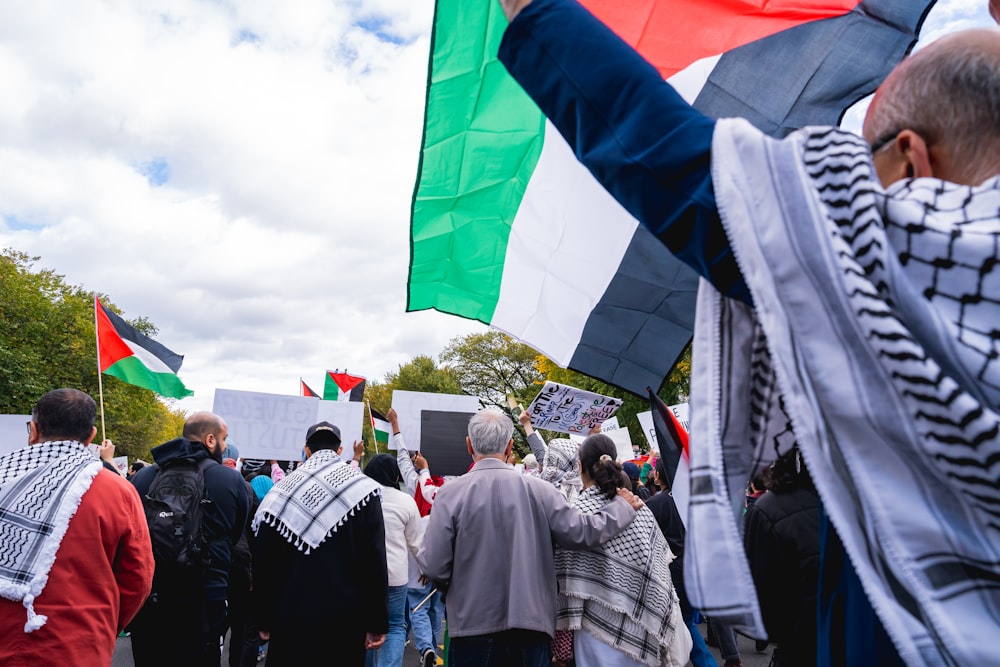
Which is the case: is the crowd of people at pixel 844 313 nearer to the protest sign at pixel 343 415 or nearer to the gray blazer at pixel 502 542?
the gray blazer at pixel 502 542

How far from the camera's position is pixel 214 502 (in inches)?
203

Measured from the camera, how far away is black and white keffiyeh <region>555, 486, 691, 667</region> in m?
4.57

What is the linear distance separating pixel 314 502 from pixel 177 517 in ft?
3.12

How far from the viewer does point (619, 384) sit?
2.82m

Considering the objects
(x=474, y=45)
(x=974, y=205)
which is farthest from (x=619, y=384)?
(x=974, y=205)

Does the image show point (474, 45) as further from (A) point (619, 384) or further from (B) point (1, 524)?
(B) point (1, 524)

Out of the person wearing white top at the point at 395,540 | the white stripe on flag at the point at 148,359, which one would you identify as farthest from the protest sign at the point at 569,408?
the white stripe on flag at the point at 148,359

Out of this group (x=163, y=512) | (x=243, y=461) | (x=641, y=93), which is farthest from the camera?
(x=243, y=461)

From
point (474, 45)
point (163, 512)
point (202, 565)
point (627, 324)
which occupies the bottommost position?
point (202, 565)

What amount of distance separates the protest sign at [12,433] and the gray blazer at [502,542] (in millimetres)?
5846

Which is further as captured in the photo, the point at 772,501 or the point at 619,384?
the point at 772,501

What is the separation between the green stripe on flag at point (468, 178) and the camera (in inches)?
120

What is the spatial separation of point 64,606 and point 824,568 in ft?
11.9

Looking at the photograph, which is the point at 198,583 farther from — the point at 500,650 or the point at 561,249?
the point at 561,249
